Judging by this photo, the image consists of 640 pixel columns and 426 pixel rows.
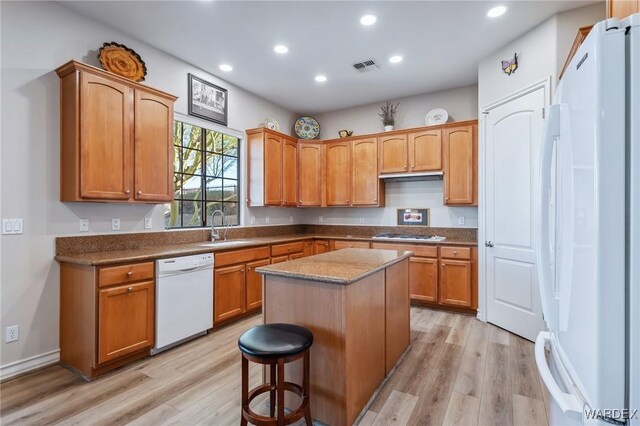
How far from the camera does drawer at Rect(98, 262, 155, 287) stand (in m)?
2.39

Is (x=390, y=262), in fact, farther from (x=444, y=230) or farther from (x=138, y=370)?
(x=444, y=230)

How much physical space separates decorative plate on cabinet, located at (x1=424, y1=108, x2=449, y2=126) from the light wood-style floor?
3.04 meters

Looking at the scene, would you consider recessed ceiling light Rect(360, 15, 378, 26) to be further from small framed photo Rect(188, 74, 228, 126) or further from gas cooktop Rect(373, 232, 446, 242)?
gas cooktop Rect(373, 232, 446, 242)

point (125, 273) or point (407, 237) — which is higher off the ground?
point (407, 237)

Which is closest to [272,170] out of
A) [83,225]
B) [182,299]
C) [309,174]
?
[309,174]

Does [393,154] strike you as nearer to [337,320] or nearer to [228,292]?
[228,292]

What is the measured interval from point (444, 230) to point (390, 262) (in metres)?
2.62

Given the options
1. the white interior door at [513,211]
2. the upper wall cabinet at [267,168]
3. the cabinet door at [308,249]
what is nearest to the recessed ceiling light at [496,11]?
the white interior door at [513,211]

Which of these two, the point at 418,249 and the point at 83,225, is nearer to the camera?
the point at 83,225

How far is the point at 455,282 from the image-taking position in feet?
12.9

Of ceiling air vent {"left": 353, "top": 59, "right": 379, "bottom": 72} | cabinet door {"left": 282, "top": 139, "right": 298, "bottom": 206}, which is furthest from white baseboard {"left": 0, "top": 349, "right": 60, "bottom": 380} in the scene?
ceiling air vent {"left": 353, "top": 59, "right": 379, "bottom": 72}

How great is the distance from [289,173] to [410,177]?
1912mm

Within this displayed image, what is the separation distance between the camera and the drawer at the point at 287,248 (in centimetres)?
416

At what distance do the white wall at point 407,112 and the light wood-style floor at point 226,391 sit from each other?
10.6 feet
